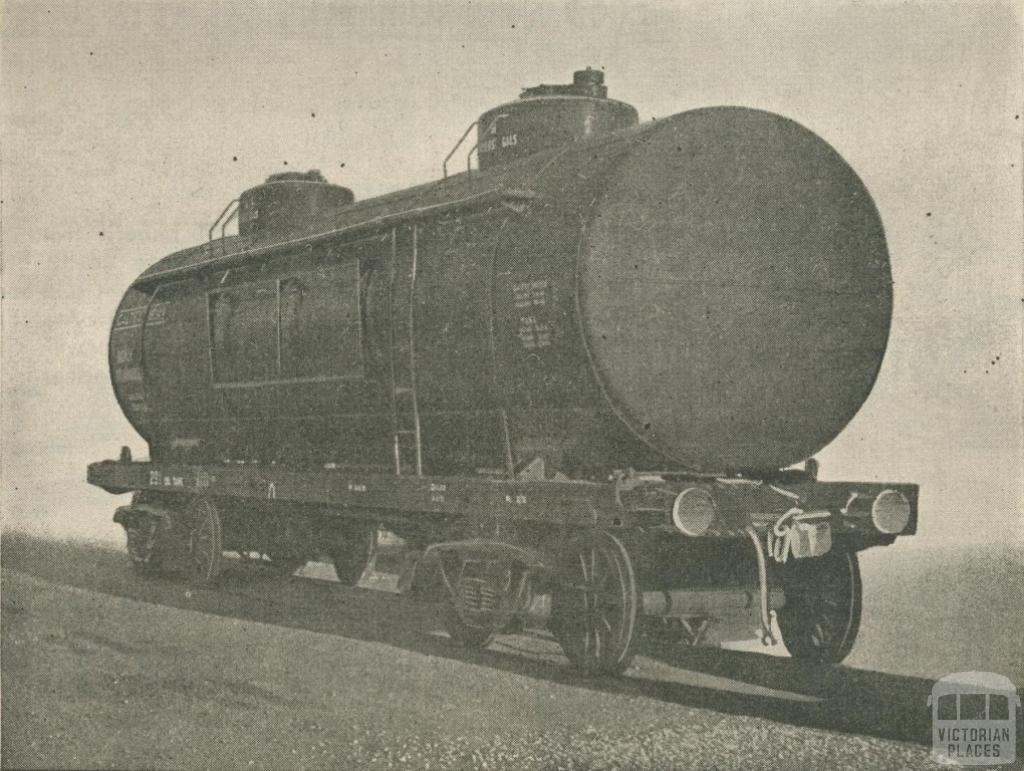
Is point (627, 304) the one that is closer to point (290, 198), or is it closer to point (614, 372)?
point (614, 372)

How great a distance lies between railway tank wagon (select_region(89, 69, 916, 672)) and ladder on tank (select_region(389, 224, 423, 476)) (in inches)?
0.8

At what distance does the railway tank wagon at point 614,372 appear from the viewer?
870 cm

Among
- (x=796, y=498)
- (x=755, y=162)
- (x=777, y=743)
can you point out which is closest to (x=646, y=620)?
(x=796, y=498)

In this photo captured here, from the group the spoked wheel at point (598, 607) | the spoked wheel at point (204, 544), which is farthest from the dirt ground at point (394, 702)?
the spoked wheel at point (204, 544)

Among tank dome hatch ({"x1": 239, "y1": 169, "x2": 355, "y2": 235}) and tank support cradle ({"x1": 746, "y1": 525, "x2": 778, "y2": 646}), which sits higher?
tank dome hatch ({"x1": 239, "y1": 169, "x2": 355, "y2": 235})

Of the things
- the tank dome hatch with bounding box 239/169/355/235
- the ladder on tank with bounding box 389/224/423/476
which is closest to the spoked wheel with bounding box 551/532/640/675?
the ladder on tank with bounding box 389/224/423/476

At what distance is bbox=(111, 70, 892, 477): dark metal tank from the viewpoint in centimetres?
874

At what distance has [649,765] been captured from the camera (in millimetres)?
6902

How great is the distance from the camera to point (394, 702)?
8.18 metres

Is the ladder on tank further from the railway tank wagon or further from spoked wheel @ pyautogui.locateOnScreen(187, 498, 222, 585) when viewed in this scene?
spoked wheel @ pyautogui.locateOnScreen(187, 498, 222, 585)

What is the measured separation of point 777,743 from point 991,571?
9147 mm

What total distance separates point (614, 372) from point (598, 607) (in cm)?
160

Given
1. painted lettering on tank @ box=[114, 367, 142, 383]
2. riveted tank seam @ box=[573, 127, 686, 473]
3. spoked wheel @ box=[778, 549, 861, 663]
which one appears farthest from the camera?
painted lettering on tank @ box=[114, 367, 142, 383]

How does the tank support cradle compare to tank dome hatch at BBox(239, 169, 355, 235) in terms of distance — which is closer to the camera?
the tank support cradle
